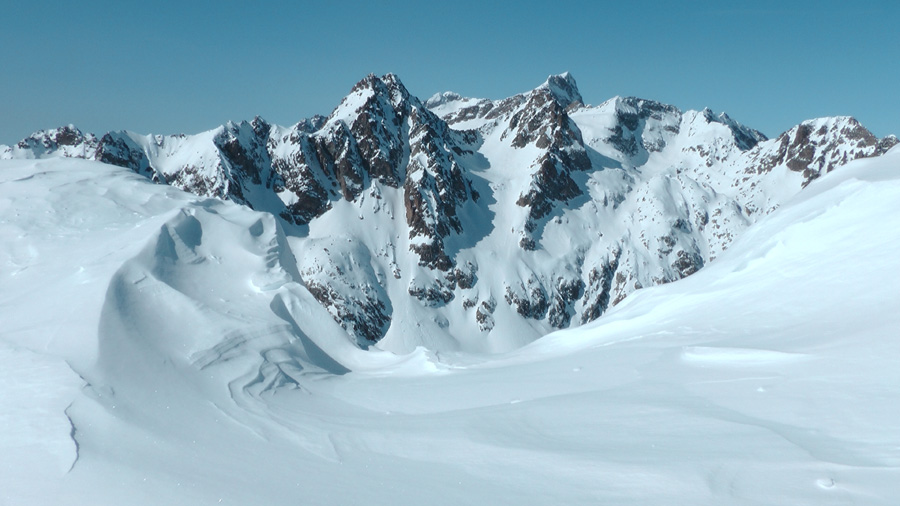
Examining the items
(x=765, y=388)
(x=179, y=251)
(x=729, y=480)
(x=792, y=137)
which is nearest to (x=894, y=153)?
(x=765, y=388)

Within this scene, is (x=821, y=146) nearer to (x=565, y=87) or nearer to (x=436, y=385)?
(x=565, y=87)

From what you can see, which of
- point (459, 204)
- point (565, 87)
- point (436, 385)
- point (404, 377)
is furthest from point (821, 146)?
point (436, 385)

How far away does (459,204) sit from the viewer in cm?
9694

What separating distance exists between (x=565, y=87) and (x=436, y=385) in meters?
153

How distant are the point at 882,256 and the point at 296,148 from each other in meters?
95.1

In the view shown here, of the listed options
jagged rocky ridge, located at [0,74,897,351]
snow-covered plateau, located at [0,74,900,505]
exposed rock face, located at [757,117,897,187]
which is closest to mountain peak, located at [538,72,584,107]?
jagged rocky ridge, located at [0,74,897,351]

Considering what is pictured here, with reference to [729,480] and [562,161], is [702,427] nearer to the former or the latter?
[729,480]

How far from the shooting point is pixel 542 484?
18.1 ft

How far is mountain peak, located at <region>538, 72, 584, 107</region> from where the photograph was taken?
14650 centimetres

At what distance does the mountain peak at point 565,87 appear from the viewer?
146 meters

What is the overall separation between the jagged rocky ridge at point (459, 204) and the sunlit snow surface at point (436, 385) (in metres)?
66.8

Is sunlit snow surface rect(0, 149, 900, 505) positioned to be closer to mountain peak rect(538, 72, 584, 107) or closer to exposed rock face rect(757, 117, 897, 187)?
exposed rock face rect(757, 117, 897, 187)

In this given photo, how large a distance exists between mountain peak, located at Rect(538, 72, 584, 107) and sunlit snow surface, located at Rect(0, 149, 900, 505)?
13827 cm

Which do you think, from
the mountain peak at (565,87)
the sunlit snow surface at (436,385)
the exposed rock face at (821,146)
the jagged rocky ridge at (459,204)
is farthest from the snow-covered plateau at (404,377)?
the mountain peak at (565,87)
